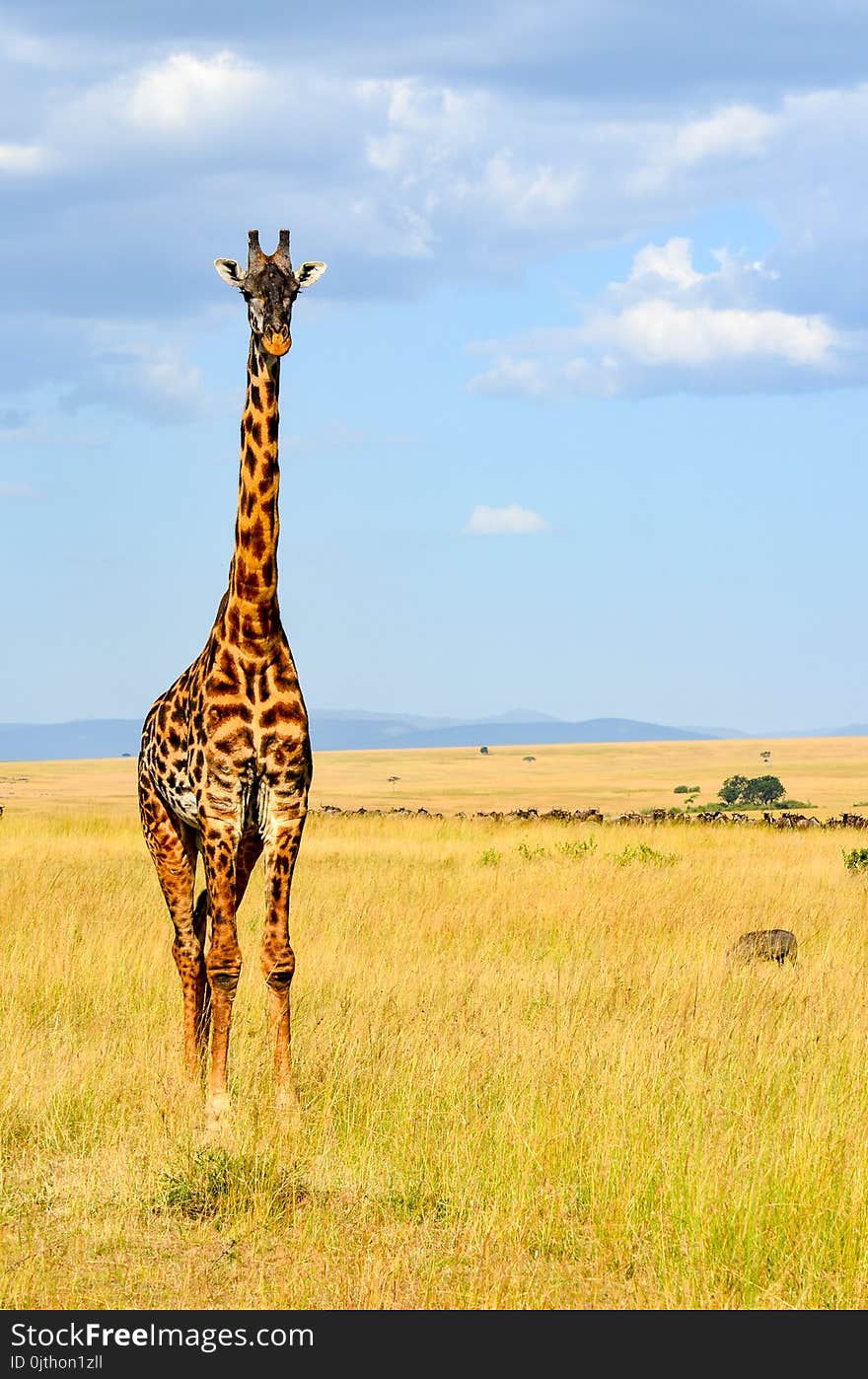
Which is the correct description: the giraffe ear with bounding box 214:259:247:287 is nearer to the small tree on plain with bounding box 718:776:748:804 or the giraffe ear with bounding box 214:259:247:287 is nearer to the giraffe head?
the giraffe head

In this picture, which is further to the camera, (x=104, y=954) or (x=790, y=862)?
(x=790, y=862)

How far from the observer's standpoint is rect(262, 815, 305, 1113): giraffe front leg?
7.68 meters

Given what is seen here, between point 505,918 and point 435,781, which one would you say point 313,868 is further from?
point 435,781

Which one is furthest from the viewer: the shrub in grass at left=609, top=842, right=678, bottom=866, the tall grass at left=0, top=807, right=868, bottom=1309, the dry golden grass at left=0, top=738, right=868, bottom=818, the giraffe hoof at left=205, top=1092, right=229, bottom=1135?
the dry golden grass at left=0, top=738, right=868, bottom=818

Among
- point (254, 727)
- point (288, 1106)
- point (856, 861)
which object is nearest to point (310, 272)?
point (254, 727)

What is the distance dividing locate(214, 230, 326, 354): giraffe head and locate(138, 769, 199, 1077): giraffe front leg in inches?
117

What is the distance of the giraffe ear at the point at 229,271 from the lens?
308 inches

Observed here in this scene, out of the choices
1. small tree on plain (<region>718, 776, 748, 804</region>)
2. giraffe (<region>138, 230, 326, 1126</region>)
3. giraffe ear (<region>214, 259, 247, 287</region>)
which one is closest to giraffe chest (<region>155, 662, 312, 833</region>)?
giraffe (<region>138, 230, 326, 1126</region>)

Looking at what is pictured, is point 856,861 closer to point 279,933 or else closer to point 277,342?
point 279,933

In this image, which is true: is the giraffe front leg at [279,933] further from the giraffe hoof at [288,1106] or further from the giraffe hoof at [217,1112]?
the giraffe hoof at [217,1112]

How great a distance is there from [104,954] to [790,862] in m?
11.8

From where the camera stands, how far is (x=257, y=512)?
26.2 ft
